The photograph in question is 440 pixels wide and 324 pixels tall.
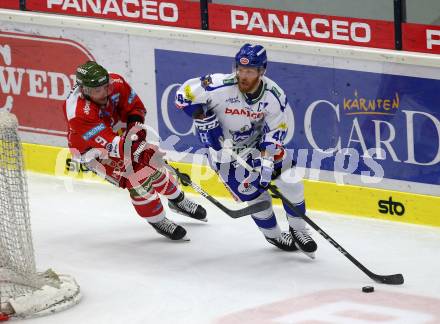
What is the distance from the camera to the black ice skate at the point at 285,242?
7016 millimetres

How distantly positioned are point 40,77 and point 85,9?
631 mm

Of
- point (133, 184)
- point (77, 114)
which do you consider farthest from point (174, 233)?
point (77, 114)

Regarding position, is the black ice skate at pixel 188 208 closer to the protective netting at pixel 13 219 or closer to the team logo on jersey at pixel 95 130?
the team logo on jersey at pixel 95 130

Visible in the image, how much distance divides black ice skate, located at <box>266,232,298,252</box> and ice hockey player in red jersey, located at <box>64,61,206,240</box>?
62cm

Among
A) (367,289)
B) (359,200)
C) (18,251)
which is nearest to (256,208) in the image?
(367,289)

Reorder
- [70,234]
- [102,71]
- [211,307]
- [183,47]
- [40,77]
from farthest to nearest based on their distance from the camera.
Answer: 1. [40,77]
2. [183,47]
3. [70,234]
4. [102,71]
5. [211,307]

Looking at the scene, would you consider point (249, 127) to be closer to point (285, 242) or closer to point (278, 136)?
point (278, 136)

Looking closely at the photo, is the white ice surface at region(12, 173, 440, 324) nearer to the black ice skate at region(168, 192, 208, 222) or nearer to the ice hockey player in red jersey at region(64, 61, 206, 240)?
the black ice skate at region(168, 192, 208, 222)

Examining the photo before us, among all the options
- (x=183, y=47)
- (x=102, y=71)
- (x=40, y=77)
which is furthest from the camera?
(x=40, y=77)

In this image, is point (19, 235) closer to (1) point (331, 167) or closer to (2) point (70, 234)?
(2) point (70, 234)

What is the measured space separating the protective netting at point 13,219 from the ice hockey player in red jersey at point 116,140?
0.71 m

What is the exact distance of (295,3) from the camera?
25.4 ft

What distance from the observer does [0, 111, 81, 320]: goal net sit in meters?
6.15

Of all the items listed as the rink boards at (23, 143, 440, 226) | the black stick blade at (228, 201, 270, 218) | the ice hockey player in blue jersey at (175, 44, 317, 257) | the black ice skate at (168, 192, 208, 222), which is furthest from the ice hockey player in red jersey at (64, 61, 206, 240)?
the rink boards at (23, 143, 440, 226)
